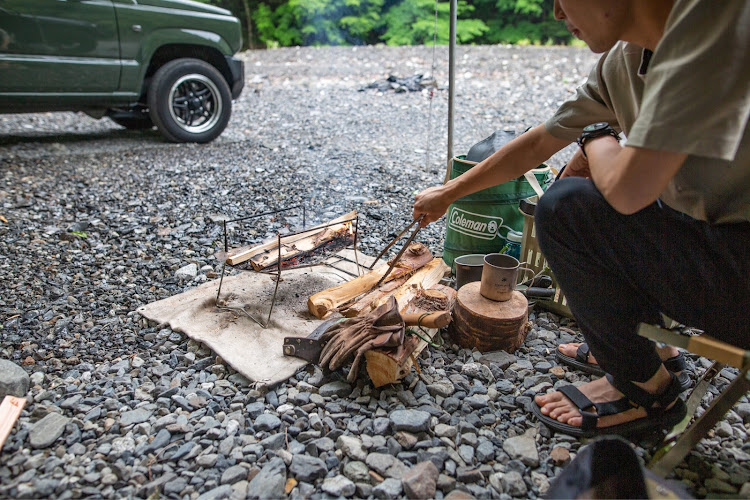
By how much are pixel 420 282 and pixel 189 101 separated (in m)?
4.04

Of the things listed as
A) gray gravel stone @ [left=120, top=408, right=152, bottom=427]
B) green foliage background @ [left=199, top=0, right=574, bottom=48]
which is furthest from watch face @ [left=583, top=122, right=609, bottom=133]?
green foliage background @ [left=199, top=0, right=574, bottom=48]

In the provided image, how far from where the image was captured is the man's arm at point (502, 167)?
1.83 metres

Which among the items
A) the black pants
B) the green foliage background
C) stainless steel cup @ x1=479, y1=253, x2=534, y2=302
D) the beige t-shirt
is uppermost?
the green foliage background

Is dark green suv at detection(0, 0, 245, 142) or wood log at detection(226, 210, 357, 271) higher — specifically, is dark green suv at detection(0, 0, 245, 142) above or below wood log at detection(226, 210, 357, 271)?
above

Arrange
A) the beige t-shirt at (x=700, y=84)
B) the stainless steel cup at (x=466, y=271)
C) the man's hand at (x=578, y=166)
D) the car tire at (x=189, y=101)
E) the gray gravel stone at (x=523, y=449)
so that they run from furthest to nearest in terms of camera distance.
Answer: the car tire at (x=189, y=101) → the stainless steel cup at (x=466, y=271) → the man's hand at (x=578, y=166) → the gray gravel stone at (x=523, y=449) → the beige t-shirt at (x=700, y=84)

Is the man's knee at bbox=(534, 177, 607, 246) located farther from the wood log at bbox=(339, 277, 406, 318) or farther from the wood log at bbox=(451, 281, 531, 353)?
the wood log at bbox=(339, 277, 406, 318)

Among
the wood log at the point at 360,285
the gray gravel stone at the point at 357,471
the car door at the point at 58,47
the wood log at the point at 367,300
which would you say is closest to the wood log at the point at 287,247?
the wood log at the point at 360,285

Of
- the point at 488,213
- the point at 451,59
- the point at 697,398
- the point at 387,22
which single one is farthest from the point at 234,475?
the point at 387,22

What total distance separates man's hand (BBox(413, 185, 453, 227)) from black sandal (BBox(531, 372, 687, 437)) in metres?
0.90

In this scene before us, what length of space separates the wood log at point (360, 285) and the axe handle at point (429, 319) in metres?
0.48

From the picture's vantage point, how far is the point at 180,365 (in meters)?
2.17

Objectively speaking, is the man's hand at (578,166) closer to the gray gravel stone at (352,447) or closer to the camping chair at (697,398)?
the camping chair at (697,398)

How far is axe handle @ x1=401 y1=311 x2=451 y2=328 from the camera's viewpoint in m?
2.04

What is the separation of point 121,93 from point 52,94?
1.97 ft
